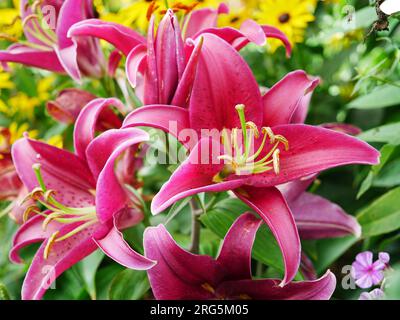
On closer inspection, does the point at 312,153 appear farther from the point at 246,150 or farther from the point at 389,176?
the point at 389,176

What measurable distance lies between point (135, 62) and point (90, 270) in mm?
261

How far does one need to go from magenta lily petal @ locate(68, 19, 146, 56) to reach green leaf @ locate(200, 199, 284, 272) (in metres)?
0.18

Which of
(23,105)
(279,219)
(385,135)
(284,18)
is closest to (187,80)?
(279,219)

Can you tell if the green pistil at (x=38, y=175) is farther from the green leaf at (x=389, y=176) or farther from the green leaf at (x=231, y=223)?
the green leaf at (x=389, y=176)

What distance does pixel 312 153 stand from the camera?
52 cm

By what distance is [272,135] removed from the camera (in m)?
0.51

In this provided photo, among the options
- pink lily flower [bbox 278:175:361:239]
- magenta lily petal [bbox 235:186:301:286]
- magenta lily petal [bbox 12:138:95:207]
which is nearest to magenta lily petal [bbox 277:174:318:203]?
pink lily flower [bbox 278:175:361:239]

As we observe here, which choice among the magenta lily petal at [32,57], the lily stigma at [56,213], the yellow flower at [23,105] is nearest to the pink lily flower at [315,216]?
the lily stigma at [56,213]

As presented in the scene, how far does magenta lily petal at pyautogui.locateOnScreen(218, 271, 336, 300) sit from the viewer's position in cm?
52

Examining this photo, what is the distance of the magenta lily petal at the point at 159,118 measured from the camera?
0.51 metres

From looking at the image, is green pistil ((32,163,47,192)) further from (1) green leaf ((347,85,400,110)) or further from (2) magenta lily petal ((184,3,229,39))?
(1) green leaf ((347,85,400,110))

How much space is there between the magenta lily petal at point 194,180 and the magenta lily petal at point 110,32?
0.14 metres

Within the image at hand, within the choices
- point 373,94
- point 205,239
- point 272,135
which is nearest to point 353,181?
point 373,94
